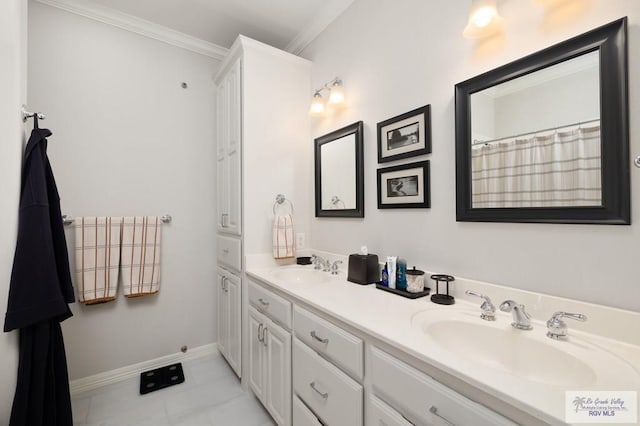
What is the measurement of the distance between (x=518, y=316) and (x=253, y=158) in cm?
173

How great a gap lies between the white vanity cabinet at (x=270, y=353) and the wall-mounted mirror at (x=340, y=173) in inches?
29.1

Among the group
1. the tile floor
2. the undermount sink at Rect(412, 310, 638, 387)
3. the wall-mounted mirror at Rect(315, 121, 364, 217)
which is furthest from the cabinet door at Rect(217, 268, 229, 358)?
the undermount sink at Rect(412, 310, 638, 387)

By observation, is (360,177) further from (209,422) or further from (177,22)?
(177,22)

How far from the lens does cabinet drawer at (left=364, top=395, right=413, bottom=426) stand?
86 cm

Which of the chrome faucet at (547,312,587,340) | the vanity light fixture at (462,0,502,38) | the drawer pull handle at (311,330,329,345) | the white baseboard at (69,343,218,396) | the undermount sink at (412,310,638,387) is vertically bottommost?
the white baseboard at (69,343,218,396)

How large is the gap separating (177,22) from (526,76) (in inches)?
94.5

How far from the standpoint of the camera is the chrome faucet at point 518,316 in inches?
37.2

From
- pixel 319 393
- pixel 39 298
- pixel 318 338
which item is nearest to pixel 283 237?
pixel 318 338

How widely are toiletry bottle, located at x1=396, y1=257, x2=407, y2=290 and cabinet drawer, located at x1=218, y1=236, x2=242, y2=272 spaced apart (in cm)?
114

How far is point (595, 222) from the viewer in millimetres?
893

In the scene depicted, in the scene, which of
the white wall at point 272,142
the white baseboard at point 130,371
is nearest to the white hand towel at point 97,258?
the white baseboard at point 130,371

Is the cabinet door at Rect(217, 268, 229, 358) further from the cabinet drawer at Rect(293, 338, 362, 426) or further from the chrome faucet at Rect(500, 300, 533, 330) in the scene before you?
the chrome faucet at Rect(500, 300, 533, 330)

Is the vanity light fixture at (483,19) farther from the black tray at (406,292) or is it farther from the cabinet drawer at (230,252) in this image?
the cabinet drawer at (230,252)

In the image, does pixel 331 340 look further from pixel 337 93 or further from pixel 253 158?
pixel 337 93
